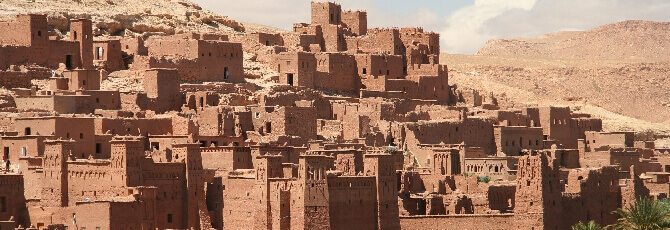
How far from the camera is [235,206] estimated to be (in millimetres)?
56281

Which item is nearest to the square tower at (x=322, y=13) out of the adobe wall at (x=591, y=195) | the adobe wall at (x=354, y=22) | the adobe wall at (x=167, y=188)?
the adobe wall at (x=354, y=22)

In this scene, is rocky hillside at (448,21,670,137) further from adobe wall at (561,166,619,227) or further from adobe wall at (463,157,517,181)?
adobe wall at (561,166,619,227)

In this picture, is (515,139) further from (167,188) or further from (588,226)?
(167,188)

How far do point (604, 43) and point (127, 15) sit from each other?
280ft

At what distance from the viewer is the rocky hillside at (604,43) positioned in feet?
508

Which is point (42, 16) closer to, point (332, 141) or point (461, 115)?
point (332, 141)

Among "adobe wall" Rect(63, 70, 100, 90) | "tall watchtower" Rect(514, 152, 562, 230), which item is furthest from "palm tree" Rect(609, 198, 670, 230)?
"adobe wall" Rect(63, 70, 100, 90)

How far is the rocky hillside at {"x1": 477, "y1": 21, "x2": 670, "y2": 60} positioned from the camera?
508ft

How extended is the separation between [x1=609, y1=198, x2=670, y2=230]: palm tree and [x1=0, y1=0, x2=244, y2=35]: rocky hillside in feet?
98.9

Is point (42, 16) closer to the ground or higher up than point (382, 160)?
higher up

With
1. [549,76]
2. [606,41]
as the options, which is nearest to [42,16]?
[549,76]

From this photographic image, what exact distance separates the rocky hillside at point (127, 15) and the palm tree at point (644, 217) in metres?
30.1

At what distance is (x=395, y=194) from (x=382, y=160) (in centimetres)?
130

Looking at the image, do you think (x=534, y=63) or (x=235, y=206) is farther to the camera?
(x=534, y=63)
